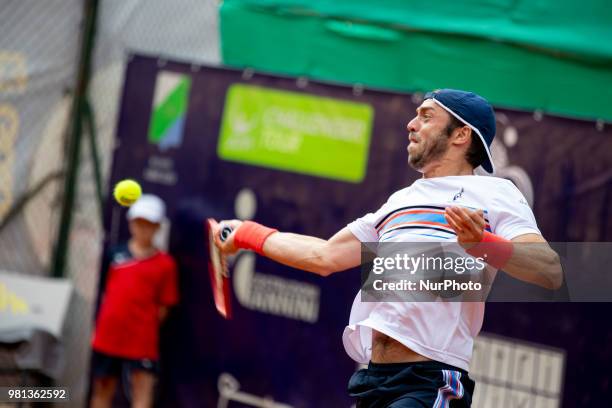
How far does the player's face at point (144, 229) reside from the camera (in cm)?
750

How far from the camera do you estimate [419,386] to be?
12.4 ft

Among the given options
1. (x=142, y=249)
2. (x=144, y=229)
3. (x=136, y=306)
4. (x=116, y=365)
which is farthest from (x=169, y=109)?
(x=116, y=365)

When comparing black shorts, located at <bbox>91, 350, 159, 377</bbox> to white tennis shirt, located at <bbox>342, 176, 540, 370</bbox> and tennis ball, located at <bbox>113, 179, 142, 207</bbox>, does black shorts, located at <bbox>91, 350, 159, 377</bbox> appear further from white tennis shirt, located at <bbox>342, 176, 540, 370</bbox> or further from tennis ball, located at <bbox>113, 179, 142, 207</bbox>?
white tennis shirt, located at <bbox>342, 176, 540, 370</bbox>

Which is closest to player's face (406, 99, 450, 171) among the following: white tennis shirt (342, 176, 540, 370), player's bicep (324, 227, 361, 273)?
white tennis shirt (342, 176, 540, 370)

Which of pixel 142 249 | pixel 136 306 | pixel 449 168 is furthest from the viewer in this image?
pixel 142 249

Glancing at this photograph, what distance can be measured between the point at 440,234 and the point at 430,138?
1.45 ft

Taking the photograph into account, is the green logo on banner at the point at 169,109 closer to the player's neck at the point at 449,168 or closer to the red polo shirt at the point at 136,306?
the red polo shirt at the point at 136,306

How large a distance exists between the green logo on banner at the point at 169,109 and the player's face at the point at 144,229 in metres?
0.62

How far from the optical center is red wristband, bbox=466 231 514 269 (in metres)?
3.54

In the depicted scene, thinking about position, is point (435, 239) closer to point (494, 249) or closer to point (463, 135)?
point (494, 249)

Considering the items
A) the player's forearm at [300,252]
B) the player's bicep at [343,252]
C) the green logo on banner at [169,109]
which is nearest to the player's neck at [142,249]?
the green logo on banner at [169,109]

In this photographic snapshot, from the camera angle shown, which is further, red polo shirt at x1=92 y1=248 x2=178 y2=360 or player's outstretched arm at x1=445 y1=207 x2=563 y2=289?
red polo shirt at x1=92 y1=248 x2=178 y2=360

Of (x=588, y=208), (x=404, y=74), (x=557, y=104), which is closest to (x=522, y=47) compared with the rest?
(x=557, y=104)

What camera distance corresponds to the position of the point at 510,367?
5.98 meters
